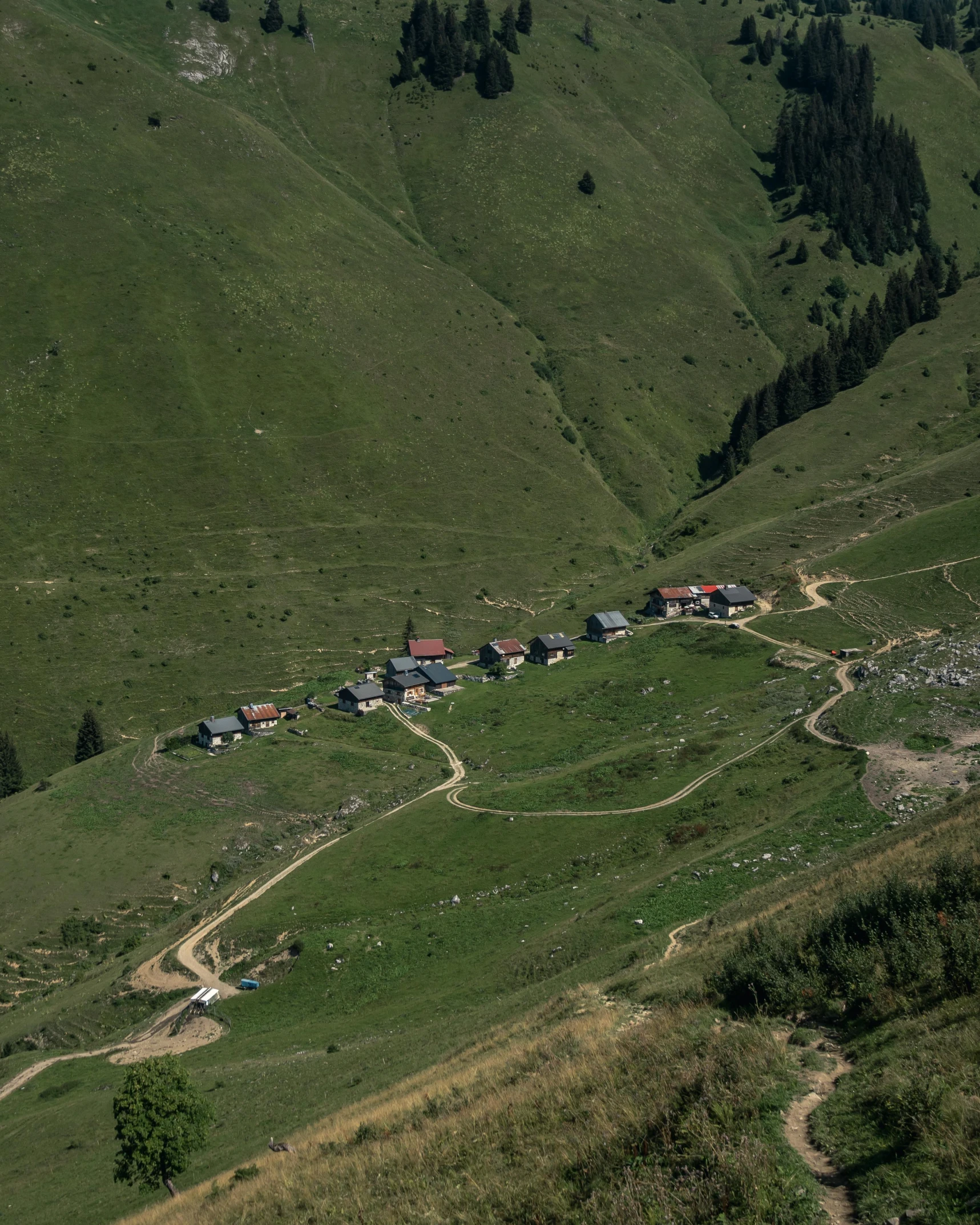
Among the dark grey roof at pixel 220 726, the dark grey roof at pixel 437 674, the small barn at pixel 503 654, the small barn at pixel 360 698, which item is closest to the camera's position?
the dark grey roof at pixel 220 726

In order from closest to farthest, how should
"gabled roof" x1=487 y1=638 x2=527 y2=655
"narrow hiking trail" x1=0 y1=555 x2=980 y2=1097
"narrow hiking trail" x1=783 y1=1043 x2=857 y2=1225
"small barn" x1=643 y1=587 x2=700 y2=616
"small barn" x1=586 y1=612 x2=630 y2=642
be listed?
"narrow hiking trail" x1=783 y1=1043 x2=857 y2=1225, "narrow hiking trail" x1=0 y1=555 x2=980 y2=1097, "gabled roof" x1=487 y1=638 x2=527 y2=655, "small barn" x1=586 y1=612 x2=630 y2=642, "small barn" x1=643 y1=587 x2=700 y2=616

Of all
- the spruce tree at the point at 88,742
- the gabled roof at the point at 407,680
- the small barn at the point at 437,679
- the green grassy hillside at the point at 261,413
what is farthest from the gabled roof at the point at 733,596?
the spruce tree at the point at 88,742

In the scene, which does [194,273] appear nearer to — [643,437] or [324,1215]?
→ [643,437]

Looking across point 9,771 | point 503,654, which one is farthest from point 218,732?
point 503,654

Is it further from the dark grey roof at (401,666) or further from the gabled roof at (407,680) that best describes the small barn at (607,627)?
the gabled roof at (407,680)

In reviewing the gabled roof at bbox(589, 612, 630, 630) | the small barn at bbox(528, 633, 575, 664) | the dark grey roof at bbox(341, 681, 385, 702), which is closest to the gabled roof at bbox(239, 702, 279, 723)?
the dark grey roof at bbox(341, 681, 385, 702)

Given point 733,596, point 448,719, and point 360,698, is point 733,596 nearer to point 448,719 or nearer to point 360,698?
point 448,719

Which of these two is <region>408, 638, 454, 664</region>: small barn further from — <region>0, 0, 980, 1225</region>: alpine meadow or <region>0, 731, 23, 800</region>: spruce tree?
<region>0, 731, 23, 800</region>: spruce tree
